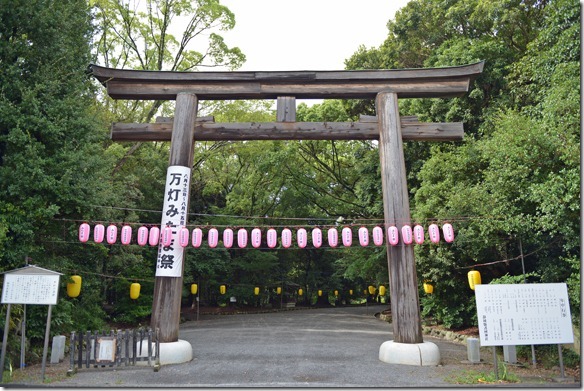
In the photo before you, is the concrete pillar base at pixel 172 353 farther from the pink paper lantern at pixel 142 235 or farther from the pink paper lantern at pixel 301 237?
the pink paper lantern at pixel 301 237

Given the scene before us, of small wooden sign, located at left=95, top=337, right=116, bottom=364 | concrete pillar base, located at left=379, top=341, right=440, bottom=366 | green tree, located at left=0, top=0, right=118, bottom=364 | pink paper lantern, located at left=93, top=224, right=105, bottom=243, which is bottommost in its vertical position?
concrete pillar base, located at left=379, top=341, right=440, bottom=366

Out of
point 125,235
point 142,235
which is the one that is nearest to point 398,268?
point 142,235

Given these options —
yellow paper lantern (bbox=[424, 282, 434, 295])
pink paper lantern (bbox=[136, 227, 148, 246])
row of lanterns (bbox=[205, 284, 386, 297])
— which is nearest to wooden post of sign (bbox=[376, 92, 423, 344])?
pink paper lantern (bbox=[136, 227, 148, 246])

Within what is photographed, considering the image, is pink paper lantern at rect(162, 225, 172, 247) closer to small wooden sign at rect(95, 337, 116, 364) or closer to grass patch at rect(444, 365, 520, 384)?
small wooden sign at rect(95, 337, 116, 364)

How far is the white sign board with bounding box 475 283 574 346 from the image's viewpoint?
24.2ft

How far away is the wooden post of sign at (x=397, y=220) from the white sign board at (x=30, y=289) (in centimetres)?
721

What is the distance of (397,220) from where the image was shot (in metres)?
9.73

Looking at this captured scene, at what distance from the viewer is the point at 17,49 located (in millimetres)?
10211

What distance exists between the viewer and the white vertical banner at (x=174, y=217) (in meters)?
9.51

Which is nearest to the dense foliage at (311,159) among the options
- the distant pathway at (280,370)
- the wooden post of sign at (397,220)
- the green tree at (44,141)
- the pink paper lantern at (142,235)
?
the green tree at (44,141)

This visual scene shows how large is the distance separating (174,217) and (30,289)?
3.20m

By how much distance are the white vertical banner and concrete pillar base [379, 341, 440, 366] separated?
5175 millimetres

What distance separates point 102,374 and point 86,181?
500 cm

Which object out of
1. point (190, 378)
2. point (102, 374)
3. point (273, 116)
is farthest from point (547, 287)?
point (273, 116)
